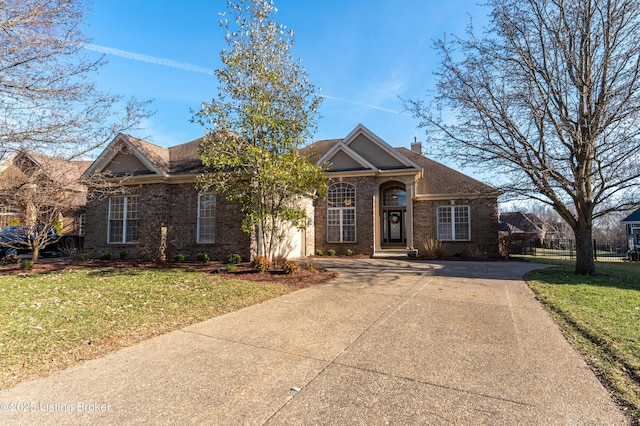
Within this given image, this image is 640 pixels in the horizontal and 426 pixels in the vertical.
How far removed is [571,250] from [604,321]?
2161 cm

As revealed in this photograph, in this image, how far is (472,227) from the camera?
19969mm

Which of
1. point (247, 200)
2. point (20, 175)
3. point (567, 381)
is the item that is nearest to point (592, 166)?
point (567, 381)

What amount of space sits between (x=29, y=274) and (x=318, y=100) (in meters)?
11.0

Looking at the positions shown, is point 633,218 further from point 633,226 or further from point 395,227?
point 395,227

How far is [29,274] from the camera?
35.7ft

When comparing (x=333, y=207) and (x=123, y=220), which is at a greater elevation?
(x=333, y=207)

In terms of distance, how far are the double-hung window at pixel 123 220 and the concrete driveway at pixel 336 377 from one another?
1167 cm

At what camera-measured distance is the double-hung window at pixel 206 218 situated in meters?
15.0

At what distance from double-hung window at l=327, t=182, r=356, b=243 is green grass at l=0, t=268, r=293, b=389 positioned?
926 cm

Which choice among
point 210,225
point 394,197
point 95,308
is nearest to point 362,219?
point 394,197

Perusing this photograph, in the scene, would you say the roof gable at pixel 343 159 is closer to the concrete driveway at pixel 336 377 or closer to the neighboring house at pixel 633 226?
the concrete driveway at pixel 336 377

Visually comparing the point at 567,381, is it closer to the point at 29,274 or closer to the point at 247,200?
the point at 247,200

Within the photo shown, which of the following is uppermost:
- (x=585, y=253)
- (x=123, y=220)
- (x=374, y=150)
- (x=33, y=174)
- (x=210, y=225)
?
(x=374, y=150)

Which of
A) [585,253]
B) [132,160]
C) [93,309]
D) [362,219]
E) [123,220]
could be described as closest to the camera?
[93,309]
